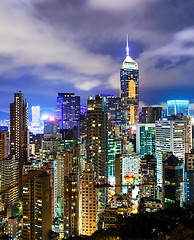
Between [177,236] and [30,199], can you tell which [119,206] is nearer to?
[30,199]

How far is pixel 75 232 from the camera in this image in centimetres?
754

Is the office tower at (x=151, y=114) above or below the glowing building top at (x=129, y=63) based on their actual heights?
below

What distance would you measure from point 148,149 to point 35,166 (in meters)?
9.30

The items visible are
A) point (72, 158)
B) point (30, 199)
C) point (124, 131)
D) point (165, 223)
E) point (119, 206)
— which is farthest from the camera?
point (124, 131)

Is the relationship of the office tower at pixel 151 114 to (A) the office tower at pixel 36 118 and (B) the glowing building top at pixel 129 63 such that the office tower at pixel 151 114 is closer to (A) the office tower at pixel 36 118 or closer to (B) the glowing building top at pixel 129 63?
(B) the glowing building top at pixel 129 63

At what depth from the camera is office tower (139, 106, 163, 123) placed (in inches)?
893

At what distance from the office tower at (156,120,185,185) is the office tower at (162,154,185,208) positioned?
245 inches

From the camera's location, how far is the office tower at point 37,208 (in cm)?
721

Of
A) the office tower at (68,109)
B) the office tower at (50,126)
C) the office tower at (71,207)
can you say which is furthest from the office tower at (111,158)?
the office tower at (68,109)

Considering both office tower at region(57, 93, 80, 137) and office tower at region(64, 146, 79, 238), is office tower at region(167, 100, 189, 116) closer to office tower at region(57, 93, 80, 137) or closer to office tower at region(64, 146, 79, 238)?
office tower at region(57, 93, 80, 137)

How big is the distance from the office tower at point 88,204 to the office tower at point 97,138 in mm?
2762

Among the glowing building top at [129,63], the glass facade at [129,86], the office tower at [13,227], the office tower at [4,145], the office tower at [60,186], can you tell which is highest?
the glowing building top at [129,63]

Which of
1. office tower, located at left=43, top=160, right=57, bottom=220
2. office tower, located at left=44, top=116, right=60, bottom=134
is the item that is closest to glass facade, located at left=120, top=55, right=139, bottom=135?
office tower, located at left=44, top=116, right=60, bottom=134

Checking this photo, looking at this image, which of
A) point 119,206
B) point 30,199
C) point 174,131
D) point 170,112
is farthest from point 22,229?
point 170,112
